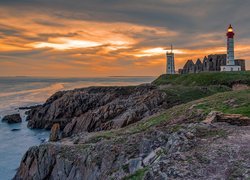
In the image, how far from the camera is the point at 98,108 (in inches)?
2032

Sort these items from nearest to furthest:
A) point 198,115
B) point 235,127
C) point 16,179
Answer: point 235,127 → point 198,115 → point 16,179

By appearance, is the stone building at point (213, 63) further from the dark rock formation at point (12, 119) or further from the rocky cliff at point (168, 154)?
the rocky cliff at point (168, 154)

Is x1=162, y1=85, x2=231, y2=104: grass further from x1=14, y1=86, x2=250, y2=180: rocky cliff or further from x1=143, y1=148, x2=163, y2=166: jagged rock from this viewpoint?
x1=143, y1=148, x2=163, y2=166: jagged rock

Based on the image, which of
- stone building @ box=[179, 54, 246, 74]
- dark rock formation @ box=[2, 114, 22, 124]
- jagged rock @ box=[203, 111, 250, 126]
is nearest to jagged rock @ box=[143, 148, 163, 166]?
jagged rock @ box=[203, 111, 250, 126]

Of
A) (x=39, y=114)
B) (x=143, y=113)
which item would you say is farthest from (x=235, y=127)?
(x=39, y=114)

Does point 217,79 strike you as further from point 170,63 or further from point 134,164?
point 170,63

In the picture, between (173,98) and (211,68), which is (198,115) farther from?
(211,68)

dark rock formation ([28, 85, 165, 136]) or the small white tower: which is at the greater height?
the small white tower

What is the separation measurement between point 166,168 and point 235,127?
19.7 feet

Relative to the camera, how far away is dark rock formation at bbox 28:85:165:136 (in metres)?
41.5

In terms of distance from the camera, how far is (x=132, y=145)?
60.4ft

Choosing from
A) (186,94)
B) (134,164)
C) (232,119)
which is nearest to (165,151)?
(134,164)

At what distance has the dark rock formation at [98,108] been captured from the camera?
136ft

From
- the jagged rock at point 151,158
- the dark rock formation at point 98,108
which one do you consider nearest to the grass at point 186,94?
the dark rock formation at point 98,108
